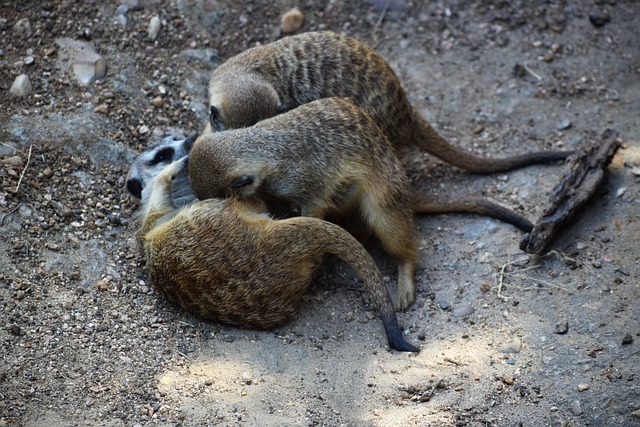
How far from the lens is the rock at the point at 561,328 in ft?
10.2

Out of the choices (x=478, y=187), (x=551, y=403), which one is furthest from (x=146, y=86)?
(x=551, y=403)

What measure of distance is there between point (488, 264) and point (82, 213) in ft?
6.73

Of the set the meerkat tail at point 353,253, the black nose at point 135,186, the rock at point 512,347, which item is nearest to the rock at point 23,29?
the black nose at point 135,186

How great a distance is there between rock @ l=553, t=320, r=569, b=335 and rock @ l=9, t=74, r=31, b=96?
2.89 m

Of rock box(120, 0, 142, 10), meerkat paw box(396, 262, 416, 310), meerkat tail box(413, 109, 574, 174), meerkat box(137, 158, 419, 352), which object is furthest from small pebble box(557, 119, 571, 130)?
rock box(120, 0, 142, 10)

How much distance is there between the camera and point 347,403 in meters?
2.87

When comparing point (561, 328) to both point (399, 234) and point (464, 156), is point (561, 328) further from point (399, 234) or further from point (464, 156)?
point (464, 156)

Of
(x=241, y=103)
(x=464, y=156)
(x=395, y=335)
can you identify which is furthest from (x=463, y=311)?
(x=241, y=103)

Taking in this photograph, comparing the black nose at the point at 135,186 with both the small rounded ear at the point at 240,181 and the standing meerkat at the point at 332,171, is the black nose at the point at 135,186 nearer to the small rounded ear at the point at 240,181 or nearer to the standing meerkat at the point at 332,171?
the standing meerkat at the point at 332,171

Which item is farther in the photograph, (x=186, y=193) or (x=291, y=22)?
(x=291, y=22)

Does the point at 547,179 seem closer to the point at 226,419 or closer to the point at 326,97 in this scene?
the point at 326,97

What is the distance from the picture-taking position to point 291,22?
4.74 metres

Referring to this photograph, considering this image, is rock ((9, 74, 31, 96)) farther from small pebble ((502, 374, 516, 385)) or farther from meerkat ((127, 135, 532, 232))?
small pebble ((502, 374, 516, 385))

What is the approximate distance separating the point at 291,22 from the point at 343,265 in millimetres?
1897
